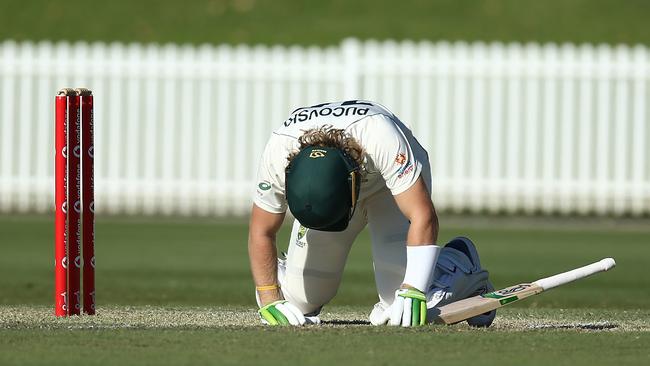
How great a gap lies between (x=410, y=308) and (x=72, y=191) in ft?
5.63

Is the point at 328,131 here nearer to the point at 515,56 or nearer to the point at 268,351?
the point at 268,351

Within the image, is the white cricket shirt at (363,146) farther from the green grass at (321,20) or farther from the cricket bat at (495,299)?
the green grass at (321,20)

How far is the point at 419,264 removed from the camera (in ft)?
17.7

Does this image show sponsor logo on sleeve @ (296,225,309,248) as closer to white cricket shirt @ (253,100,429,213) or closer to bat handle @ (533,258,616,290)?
white cricket shirt @ (253,100,429,213)

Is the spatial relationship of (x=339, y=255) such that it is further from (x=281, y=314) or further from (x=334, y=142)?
(x=334, y=142)

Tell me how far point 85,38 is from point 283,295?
14.1 metres

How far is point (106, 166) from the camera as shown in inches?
541

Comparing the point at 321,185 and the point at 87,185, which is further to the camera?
the point at 87,185

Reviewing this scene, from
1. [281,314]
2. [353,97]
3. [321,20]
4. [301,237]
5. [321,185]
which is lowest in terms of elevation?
[281,314]

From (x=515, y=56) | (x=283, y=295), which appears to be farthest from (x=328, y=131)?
(x=515, y=56)

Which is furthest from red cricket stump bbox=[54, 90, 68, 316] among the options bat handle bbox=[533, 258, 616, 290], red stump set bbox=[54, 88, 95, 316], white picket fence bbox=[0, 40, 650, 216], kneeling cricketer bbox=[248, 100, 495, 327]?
white picket fence bbox=[0, 40, 650, 216]

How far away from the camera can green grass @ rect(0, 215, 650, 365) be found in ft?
15.5

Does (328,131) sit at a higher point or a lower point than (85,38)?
lower

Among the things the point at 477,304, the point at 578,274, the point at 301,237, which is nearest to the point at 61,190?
the point at 301,237
